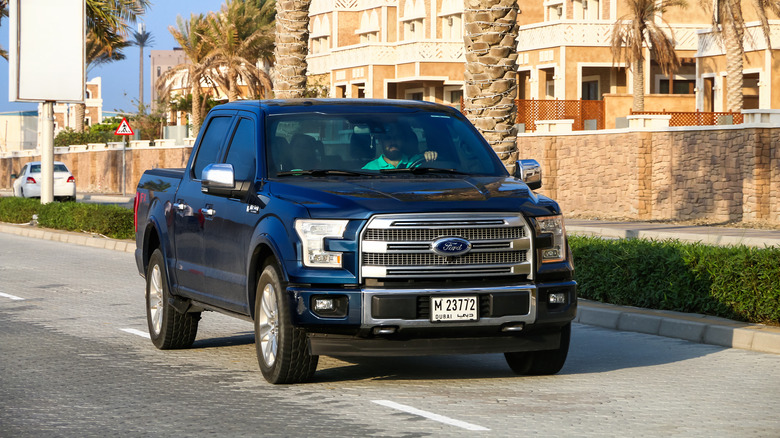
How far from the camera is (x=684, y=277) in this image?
1176cm

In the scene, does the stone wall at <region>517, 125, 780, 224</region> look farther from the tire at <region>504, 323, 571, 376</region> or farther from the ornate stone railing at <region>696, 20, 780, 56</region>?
the tire at <region>504, 323, 571, 376</region>

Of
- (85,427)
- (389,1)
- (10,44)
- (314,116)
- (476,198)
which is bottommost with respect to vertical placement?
(85,427)

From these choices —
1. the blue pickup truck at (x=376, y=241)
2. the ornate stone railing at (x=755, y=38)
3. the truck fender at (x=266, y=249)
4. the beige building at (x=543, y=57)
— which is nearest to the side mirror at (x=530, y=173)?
the blue pickup truck at (x=376, y=241)

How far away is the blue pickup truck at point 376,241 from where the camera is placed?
814 cm

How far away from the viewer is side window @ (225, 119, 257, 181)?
30.9ft

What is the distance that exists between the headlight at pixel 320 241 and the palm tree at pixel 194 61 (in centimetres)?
5603

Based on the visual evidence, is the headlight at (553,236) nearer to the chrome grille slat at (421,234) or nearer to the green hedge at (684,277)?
the chrome grille slat at (421,234)

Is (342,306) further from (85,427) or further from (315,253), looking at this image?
(85,427)

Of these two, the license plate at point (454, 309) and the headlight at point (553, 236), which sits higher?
the headlight at point (553, 236)

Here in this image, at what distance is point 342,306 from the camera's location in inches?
320

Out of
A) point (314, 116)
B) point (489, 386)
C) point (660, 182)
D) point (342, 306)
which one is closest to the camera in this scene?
point (342, 306)

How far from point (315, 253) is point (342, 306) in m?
0.39

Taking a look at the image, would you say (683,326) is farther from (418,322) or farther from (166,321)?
(166,321)

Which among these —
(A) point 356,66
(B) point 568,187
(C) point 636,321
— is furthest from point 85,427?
(A) point 356,66
